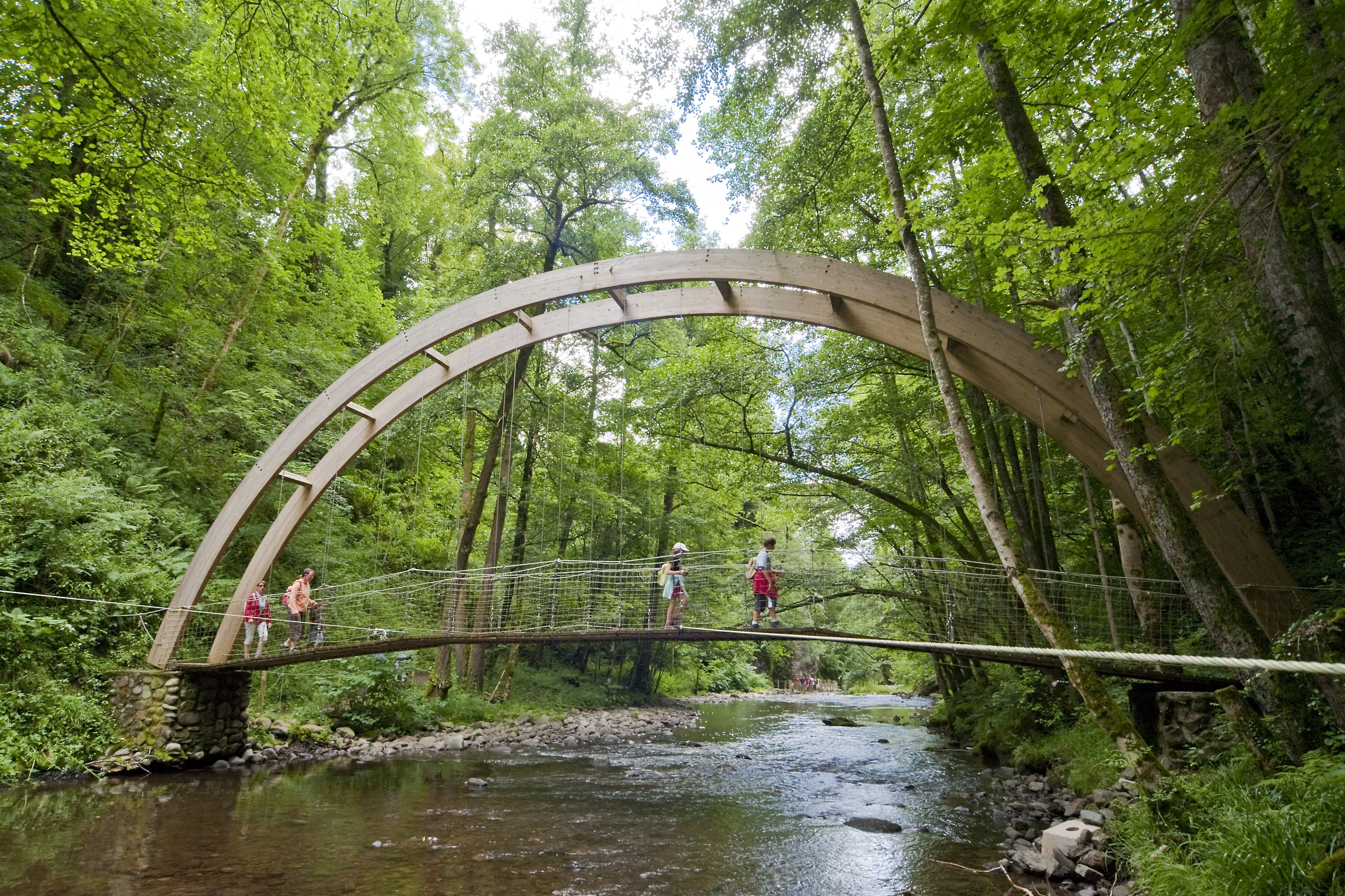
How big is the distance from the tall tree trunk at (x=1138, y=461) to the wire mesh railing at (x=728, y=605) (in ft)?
4.61

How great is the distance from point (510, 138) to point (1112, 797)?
10329mm

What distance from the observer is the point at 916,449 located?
32.2 ft

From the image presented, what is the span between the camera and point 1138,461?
4.29 metres

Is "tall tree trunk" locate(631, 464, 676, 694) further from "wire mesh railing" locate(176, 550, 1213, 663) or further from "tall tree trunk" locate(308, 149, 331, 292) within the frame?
"tall tree trunk" locate(308, 149, 331, 292)

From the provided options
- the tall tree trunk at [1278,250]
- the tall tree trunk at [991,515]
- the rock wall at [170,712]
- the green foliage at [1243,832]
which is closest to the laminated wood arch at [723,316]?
the rock wall at [170,712]

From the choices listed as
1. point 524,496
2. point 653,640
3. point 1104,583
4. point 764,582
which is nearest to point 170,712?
point 653,640

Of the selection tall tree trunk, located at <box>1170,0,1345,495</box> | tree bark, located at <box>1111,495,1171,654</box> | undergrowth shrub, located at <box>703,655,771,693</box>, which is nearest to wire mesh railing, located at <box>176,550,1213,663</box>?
tree bark, located at <box>1111,495,1171,654</box>

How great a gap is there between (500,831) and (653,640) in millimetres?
2269

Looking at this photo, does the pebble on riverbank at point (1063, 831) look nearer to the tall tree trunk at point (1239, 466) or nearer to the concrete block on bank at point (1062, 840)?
the concrete block on bank at point (1062, 840)

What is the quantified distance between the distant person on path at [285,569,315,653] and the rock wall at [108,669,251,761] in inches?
29.9

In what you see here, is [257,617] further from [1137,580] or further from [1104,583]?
[1137,580]

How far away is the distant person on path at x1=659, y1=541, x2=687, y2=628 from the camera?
269 inches

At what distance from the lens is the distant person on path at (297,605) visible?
24.6 ft

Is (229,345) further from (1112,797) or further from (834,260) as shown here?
(1112,797)
